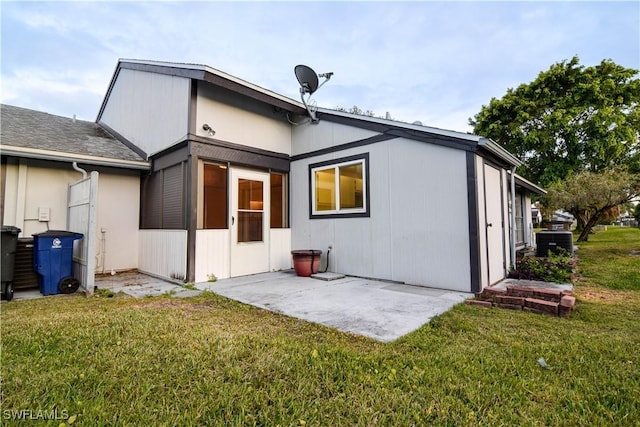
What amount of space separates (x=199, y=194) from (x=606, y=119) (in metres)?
17.7

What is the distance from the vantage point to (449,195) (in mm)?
5016

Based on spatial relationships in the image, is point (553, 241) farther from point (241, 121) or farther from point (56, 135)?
point (56, 135)

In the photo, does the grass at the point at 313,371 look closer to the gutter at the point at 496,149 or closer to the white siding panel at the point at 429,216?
the white siding panel at the point at 429,216

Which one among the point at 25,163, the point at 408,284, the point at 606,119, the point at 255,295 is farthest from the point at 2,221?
the point at 606,119

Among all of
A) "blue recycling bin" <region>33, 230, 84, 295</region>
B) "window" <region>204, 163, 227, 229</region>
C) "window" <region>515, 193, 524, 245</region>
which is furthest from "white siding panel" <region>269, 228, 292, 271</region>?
"window" <region>515, 193, 524, 245</region>

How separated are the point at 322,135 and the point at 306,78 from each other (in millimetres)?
1245

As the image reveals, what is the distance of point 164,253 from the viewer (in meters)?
6.18

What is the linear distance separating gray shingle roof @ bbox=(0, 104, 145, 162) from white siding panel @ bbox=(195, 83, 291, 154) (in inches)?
90.7

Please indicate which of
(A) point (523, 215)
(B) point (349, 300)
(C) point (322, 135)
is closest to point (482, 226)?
(B) point (349, 300)

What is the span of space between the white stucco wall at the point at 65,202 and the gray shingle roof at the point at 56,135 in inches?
15.7

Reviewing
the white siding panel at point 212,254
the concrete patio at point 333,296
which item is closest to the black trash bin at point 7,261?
the concrete patio at point 333,296

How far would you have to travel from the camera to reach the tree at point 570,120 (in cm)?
1410

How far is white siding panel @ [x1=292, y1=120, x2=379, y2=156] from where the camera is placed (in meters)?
6.26

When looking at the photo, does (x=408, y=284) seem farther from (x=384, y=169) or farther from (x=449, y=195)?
(x=384, y=169)
